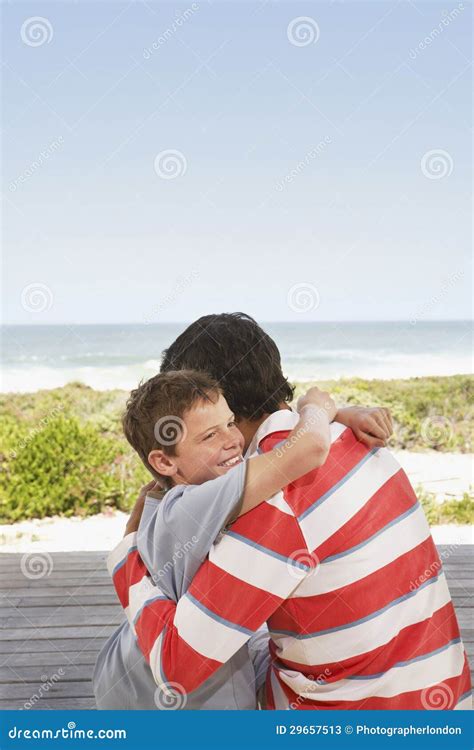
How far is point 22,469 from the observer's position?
19.1 ft

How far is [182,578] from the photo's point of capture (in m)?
1.07

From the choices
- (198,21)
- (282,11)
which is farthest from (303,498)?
(198,21)

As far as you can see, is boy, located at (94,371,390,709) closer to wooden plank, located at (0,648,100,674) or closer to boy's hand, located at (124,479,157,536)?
boy's hand, located at (124,479,157,536)

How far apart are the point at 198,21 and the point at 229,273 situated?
6611 mm

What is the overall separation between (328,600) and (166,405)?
1.29 feet

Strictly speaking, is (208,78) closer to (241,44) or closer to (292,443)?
(241,44)

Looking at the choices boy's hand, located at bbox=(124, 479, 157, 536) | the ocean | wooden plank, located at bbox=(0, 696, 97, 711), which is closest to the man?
boy's hand, located at bbox=(124, 479, 157, 536)

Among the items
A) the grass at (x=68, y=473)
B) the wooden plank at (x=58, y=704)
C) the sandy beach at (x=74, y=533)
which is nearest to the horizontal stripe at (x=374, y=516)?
the wooden plank at (x=58, y=704)

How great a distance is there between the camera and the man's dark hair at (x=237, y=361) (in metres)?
1.29

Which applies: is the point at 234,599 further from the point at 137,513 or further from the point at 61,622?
the point at 61,622

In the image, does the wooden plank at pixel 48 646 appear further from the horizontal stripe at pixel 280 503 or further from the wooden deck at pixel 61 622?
the horizontal stripe at pixel 280 503

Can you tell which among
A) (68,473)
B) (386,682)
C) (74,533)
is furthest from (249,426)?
(68,473)

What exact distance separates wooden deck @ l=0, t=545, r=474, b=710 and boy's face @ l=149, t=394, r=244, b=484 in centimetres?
93

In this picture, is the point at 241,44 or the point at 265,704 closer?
the point at 265,704
